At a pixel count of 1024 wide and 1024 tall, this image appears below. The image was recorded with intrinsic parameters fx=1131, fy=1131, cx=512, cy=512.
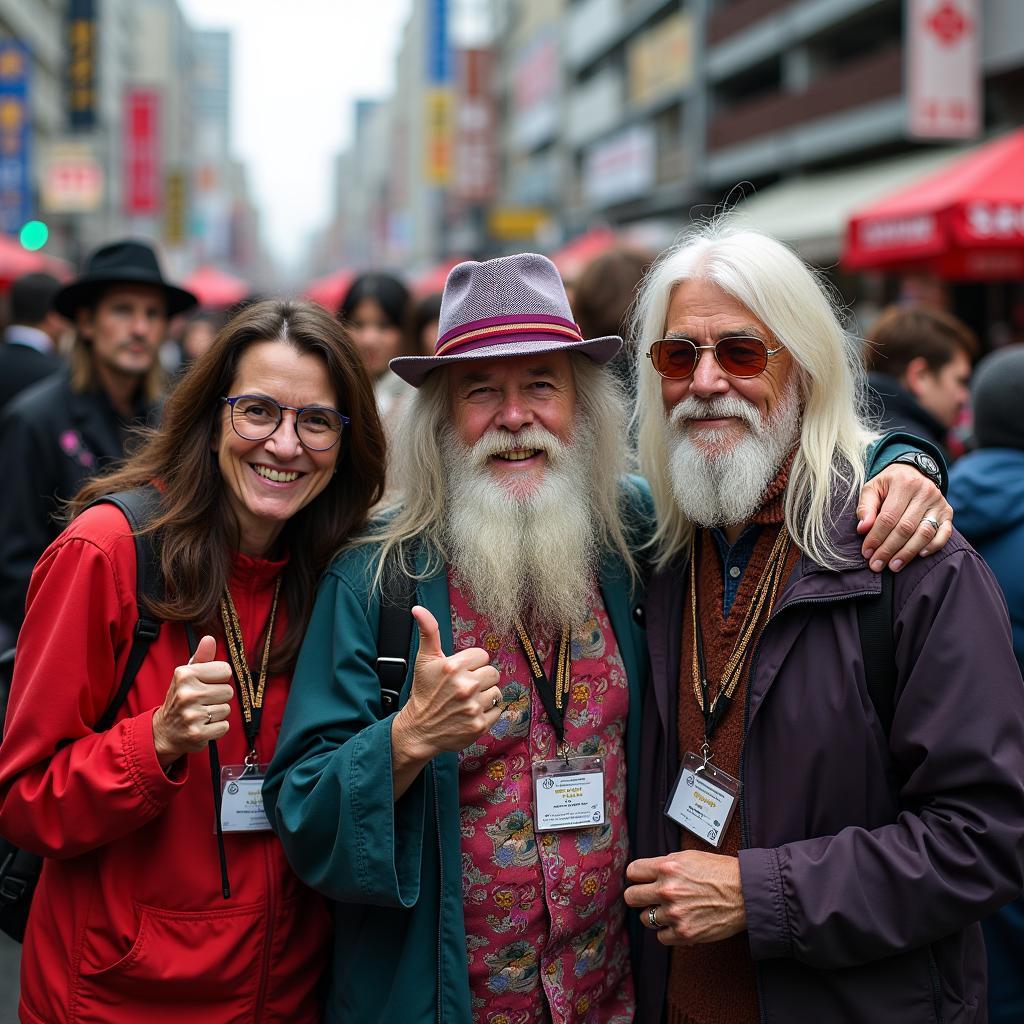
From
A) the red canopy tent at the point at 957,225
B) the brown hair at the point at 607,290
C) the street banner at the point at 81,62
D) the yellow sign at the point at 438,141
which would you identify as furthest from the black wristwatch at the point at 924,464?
the yellow sign at the point at 438,141

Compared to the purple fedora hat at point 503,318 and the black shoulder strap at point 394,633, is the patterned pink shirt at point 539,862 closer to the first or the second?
the black shoulder strap at point 394,633

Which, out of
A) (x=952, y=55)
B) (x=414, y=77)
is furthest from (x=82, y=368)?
Answer: (x=414, y=77)

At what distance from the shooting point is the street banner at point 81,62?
93.8 feet

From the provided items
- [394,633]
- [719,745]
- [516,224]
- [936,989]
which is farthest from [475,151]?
[936,989]

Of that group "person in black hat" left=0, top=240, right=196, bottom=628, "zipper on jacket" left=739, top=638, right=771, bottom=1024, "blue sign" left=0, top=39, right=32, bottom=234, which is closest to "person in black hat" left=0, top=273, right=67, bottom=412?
"person in black hat" left=0, top=240, right=196, bottom=628

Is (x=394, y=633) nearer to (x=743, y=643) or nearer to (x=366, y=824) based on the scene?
(x=366, y=824)

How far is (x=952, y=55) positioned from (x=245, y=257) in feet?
448

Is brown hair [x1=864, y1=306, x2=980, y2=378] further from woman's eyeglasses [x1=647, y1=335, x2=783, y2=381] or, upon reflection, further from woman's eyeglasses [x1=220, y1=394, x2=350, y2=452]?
woman's eyeglasses [x1=220, y1=394, x2=350, y2=452]

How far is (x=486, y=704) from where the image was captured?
2002 mm

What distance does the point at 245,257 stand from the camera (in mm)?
140250

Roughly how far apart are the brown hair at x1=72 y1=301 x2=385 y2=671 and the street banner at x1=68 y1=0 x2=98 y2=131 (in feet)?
97.4

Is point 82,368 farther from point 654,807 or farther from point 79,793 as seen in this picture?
point 654,807

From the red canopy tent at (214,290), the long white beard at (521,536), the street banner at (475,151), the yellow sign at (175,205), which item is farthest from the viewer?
the street banner at (475,151)

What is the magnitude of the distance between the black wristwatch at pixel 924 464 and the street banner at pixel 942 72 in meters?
10.7
